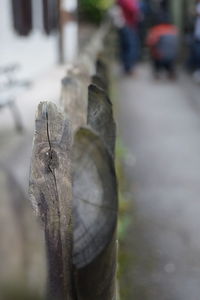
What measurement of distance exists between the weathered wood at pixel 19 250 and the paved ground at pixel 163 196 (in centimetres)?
116

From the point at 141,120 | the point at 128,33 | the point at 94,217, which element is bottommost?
the point at 141,120

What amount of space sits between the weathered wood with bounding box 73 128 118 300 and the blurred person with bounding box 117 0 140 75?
10317mm

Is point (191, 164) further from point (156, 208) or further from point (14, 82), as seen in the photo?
point (14, 82)

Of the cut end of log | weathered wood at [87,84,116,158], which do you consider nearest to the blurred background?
the cut end of log

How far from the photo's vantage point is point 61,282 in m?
2.20

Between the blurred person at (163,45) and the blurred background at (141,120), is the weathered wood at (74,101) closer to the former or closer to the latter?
the blurred background at (141,120)

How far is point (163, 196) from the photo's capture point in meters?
5.51

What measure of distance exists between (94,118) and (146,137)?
516 centimetres

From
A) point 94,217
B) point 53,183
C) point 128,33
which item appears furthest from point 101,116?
point 128,33

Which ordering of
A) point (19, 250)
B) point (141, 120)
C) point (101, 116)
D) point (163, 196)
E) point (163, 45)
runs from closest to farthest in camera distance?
point (19, 250), point (101, 116), point (163, 196), point (141, 120), point (163, 45)

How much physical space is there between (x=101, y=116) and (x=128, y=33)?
10.9 metres

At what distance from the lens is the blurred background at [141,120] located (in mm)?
4133

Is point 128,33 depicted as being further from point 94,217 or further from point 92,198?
point 94,217

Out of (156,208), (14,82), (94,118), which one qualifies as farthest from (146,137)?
(94,118)
